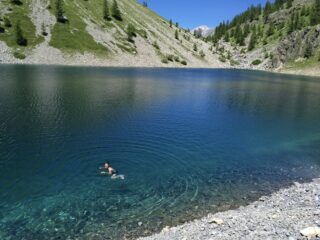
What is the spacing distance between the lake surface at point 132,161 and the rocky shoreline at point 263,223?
1.52 meters

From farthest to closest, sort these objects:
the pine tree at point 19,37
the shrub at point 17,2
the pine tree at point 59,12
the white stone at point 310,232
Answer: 1. the pine tree at point 59,12
2. the shrub at point 17,2
3. the pine tree at point 19,37
4. the white stone at point 310,232

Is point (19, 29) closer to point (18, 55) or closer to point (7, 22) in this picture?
point (7, 22)

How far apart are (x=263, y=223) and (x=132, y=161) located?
15427 millimetres

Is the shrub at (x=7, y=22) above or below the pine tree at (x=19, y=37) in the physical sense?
above

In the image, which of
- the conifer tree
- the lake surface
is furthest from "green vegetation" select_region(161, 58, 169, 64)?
the lake surface

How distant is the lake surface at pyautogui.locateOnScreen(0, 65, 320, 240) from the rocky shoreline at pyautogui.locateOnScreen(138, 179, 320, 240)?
1524 mm

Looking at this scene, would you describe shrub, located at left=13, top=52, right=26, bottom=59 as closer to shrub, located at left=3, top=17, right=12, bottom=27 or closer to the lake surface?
shrub, located at left=3, top=17, right=12, bottom=27

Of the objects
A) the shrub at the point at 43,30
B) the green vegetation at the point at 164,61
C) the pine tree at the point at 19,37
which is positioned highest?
the shrub at the point at 43,30

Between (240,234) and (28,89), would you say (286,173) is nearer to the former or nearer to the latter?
(240,234)

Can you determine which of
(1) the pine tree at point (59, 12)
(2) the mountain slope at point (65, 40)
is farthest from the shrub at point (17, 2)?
(1) the pine tree at point (59, 12)

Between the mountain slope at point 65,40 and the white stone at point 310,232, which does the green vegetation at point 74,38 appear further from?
the white stone at point 310,232

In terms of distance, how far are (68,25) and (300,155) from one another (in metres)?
176

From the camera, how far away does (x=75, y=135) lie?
35844mm

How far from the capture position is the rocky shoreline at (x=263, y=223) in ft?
54.0
